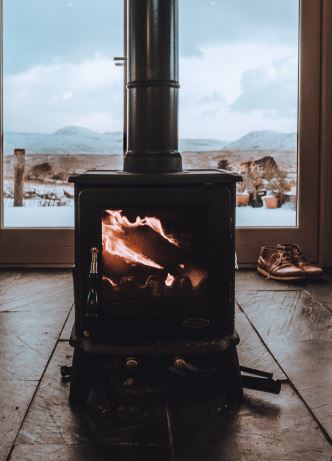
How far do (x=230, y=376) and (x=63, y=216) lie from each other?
2088 millimetres

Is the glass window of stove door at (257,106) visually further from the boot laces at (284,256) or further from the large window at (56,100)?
the large window at (56,100)

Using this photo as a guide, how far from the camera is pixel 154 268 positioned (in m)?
1.87

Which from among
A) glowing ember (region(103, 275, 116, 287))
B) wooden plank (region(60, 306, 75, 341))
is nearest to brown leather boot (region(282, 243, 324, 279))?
wooden plank (region(60, 306, 75, 341))

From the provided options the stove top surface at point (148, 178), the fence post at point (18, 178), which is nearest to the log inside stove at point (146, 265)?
the stove top surface at point (148, 178)

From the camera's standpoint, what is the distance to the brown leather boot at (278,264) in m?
3.34

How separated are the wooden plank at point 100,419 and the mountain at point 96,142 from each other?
6.54ft

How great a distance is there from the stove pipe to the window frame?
1.80m

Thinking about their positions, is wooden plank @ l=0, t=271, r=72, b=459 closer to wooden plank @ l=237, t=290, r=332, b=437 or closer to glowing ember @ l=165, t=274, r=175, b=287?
glowing ember @ l=165, t=274, r=175, b=287

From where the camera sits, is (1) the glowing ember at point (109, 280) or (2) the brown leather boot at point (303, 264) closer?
(1) the glowing ember at point (109, 280)

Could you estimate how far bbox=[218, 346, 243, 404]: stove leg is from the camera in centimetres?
183

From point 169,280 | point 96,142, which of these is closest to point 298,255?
point 96,142

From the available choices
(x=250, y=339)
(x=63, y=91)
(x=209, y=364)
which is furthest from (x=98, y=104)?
(x=209, y=364)

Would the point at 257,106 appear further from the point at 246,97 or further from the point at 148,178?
the point at 148,178

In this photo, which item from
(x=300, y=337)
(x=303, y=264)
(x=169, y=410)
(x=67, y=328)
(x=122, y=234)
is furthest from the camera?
(x=303, y=264)
